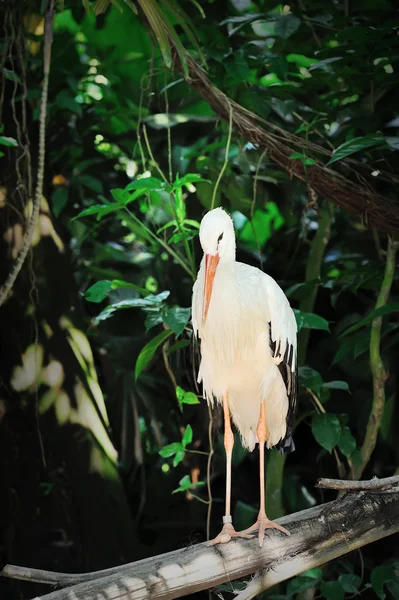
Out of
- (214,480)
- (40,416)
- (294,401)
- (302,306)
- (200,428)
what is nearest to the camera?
(294,401)

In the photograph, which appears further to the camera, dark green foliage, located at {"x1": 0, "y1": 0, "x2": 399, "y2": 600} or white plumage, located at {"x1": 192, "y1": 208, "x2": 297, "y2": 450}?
dark green foliage, located at {"x1": 0, "y1": 0, "x2": 399, "y2": 600}

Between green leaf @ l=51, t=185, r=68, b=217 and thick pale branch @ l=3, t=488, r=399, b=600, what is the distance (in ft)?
5.90

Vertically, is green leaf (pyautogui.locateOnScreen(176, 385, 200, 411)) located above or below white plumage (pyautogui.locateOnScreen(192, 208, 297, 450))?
below

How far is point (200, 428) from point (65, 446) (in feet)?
2.36

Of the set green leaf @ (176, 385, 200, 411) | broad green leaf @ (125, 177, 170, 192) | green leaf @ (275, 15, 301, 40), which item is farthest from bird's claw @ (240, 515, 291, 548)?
green leaf @ (275, 15, 301, 40)

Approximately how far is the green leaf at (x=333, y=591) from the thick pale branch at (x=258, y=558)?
29.6 inches

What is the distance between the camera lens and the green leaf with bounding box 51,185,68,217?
315cm

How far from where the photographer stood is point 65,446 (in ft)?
9.14

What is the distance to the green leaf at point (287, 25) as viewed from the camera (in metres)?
2.67

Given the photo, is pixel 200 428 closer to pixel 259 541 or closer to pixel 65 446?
pixel 65 446

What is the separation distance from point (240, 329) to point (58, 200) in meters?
1.42

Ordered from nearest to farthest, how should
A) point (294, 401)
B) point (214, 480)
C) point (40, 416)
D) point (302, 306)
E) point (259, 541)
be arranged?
point (259, 541) → point (294, 401) → point (40, 416) → point (302, 306) → point (214, 480)

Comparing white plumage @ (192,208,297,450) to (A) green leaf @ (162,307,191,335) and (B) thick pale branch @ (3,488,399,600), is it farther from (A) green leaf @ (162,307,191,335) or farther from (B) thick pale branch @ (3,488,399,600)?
(B) thick pale branch @ (3,488,399,600)

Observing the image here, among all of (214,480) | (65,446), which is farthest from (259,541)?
(214,480)
